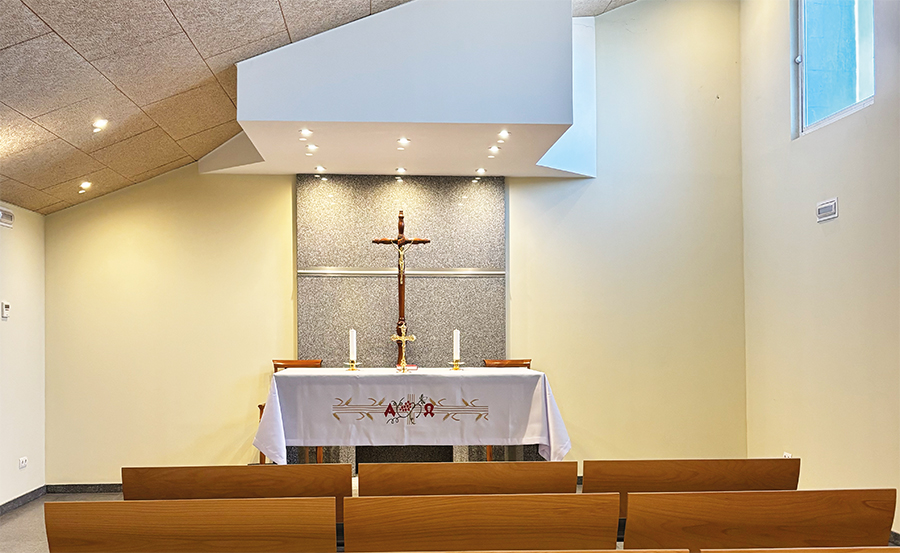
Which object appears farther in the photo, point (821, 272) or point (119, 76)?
point (821, 272)

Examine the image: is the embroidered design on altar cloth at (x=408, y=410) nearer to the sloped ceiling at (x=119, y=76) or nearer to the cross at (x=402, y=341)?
the cross at (x=402, y=341)

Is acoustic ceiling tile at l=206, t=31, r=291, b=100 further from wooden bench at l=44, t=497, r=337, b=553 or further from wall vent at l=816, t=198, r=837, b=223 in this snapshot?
wall vent at l=816, t=198, r=837, b=223

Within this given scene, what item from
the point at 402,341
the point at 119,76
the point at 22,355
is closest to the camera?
the point at 119,76

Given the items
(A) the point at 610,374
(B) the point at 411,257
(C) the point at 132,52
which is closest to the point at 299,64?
(C) the point at 132,52

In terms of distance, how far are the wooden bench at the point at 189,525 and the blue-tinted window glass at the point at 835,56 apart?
4.65 m

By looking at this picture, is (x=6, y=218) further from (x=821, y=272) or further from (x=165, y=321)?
(x=821, y=272)

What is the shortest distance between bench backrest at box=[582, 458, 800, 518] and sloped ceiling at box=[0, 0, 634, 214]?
10.1ft

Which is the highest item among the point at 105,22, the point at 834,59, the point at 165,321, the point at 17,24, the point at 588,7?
the point at 588,7

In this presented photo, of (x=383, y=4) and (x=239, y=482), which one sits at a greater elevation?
(x=383, y=4)

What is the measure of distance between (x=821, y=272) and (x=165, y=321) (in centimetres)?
514

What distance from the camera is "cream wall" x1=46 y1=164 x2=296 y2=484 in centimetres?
604

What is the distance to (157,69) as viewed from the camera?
4.27 m

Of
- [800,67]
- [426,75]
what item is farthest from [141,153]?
[800,67]

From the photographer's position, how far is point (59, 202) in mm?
5852
